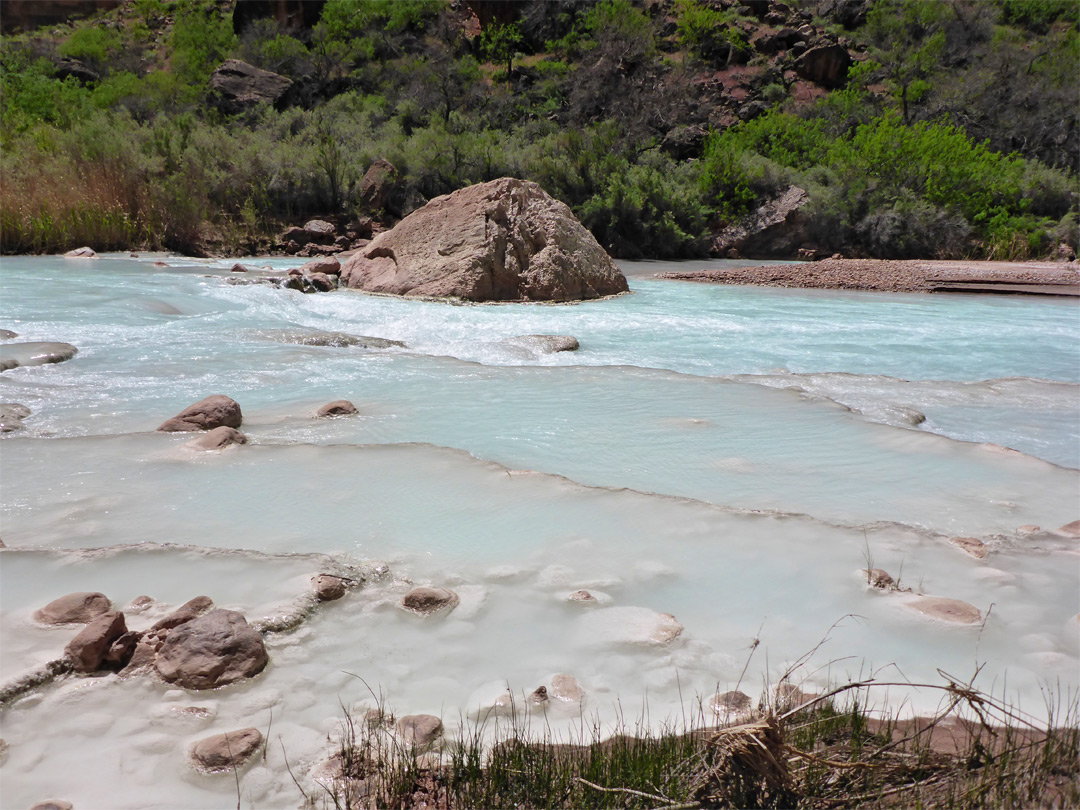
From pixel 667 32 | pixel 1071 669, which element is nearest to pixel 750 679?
pixel 1071 669

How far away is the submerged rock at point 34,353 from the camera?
4.79 meters

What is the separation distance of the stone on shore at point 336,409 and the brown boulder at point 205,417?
1.45 feet

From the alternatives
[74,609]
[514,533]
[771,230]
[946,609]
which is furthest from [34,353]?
[771,230]

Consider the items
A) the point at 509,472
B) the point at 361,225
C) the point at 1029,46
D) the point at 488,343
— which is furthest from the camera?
the point at 1029,46

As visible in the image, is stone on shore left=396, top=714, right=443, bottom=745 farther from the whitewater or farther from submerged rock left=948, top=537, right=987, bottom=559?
submerged rock left=948, top=537, right=987, bottom=559

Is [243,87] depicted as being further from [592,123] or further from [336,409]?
[336,409]

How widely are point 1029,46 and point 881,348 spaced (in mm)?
29710

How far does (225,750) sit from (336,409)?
101 inches

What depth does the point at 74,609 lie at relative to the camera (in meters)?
1.93

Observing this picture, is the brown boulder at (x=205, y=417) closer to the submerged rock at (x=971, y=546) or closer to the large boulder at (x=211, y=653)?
the large boulder at (x=211, y=653)

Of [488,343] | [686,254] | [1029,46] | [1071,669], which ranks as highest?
[1029,46]

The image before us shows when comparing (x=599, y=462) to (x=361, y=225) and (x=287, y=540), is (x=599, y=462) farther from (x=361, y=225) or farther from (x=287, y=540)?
(x=361, y=225)

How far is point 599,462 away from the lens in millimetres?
3348

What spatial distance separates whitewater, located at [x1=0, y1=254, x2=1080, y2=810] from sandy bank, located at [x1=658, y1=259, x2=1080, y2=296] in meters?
6.28
